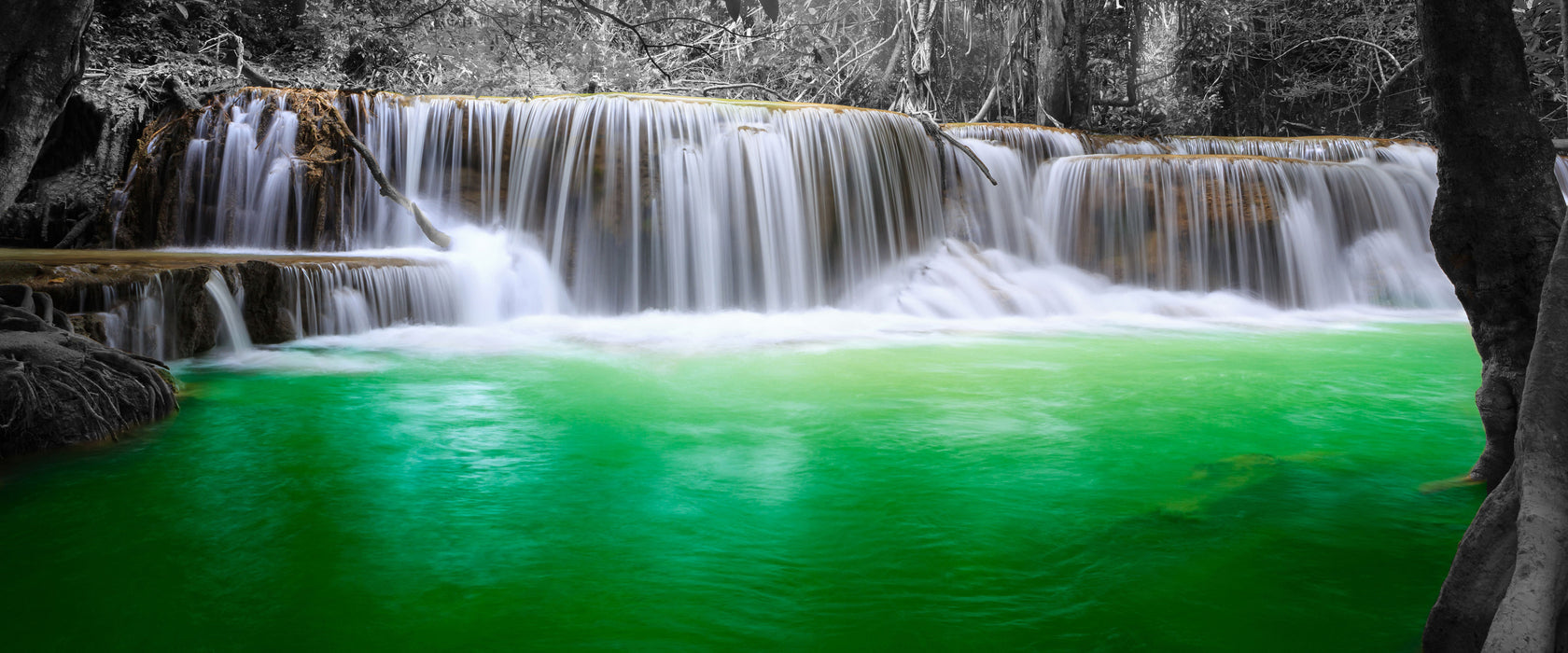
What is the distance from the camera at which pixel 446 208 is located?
11023mm

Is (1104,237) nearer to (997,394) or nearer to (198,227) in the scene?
(997,394)

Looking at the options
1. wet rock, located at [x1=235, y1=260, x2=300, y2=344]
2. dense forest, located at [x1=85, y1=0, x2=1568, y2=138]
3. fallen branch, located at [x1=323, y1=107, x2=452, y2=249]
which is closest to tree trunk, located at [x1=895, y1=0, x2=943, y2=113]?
dense forest, located at [x1=85, y1=0, x2=1568, y2=138]

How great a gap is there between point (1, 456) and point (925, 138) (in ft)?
34.0

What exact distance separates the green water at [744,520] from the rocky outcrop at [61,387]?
15 cm

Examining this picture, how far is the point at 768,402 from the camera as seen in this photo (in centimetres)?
571

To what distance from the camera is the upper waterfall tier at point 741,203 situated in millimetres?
10484

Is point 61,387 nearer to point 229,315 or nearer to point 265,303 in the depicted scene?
point 229,315

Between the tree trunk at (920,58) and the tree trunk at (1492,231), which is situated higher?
the tree trunk at (920,58)

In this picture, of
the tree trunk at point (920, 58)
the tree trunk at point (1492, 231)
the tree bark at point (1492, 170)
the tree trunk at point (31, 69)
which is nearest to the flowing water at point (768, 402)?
the tree trunk at point (1492, 231)

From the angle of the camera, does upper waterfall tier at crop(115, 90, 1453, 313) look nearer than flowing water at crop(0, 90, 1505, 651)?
No

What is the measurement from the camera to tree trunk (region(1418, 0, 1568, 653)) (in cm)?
197

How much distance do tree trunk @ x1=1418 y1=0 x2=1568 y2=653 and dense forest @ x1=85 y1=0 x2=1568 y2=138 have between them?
38.7 feet

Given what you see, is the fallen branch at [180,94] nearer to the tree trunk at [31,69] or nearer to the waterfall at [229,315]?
the waterfall at [229,315]

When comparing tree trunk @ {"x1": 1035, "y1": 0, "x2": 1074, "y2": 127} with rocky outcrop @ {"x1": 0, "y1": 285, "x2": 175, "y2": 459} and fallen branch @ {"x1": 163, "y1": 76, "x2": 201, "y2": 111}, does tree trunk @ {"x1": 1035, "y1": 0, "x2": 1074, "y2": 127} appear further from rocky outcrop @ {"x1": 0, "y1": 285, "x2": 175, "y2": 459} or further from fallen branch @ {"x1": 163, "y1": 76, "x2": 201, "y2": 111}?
rocky outcrop @ {"x1": 0, "y1": 285, "x2": 175, "y2": 459}
